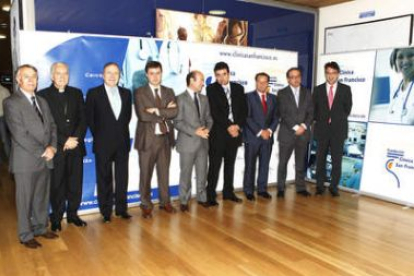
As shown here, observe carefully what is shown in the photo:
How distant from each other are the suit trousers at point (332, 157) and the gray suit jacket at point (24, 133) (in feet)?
12.4

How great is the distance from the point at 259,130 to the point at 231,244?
190 cm

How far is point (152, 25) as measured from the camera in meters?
5.21

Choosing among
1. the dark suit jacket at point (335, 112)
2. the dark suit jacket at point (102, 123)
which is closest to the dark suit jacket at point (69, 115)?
the dark suit jacket at point (102, 123)

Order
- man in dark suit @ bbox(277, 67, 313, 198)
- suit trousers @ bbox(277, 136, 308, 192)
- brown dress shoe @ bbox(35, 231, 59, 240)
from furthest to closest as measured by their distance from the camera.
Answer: suit trousers @ bbox(277, 136, 308, 192), man in dark suit @ bbox(277, 67, 313, 198), brown dress shoe @ bbox(35, 231, 59, 240)

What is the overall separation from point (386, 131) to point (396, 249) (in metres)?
2.17

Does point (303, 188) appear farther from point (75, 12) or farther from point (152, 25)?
point (75, 12)

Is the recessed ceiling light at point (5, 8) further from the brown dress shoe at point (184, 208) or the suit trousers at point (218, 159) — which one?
the brown dress shoe at point (184, 208)

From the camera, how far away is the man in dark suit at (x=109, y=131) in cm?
409

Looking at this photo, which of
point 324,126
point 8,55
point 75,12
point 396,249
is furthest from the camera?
point 8,55

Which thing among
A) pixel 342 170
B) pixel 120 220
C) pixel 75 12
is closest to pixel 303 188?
pixel 342 170

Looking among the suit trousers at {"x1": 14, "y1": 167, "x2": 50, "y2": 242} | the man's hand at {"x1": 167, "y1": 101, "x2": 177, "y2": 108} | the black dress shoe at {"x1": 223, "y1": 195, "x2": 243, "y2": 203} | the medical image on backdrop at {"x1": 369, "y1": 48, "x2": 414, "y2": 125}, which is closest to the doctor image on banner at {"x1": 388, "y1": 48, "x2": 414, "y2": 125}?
the medical image on backdrop at {"x1": 369, "y1": 48, "x2": 414, "y2": 125}

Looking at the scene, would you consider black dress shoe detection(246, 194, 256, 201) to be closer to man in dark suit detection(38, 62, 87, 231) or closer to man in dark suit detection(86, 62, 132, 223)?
man in dark suit detection(86, 62, 132, 223)

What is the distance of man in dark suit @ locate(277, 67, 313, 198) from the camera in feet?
17.4

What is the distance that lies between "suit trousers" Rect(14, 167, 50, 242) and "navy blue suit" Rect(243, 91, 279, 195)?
8.55 ft
